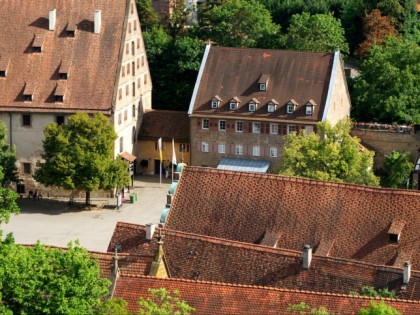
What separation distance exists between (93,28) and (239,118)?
1340cm

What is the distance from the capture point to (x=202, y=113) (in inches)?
4097

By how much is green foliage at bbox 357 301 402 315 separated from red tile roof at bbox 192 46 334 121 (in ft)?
169

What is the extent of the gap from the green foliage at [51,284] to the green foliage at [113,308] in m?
0.39

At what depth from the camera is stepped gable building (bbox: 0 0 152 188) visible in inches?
4006

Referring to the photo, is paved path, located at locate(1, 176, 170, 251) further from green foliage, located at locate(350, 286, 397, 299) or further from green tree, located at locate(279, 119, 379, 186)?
green foliage, located at locate(350, 286, 397, 299)

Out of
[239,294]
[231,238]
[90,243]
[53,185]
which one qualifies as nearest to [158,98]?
[53,185]

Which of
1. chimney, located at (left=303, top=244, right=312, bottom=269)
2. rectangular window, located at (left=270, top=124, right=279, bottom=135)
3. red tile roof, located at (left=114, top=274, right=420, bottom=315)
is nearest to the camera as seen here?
red tile roof, located at (left=114, top=274, right=420, bottom=315)

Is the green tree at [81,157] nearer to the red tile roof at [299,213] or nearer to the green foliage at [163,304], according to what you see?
the red tile roof at [299,213]

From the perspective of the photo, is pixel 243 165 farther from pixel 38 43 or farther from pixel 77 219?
pixel 38 43

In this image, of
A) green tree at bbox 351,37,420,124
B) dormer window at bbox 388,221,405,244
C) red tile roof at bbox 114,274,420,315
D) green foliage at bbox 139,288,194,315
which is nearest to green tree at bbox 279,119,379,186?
dormer window at bbox 388,221,405,244

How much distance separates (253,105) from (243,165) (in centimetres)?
479

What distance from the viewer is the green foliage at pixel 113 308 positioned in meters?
51.2

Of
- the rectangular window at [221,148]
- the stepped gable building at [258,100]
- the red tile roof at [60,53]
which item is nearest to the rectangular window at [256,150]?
the stepped gable building at [258,100]

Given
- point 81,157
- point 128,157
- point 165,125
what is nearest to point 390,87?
point 165,125
